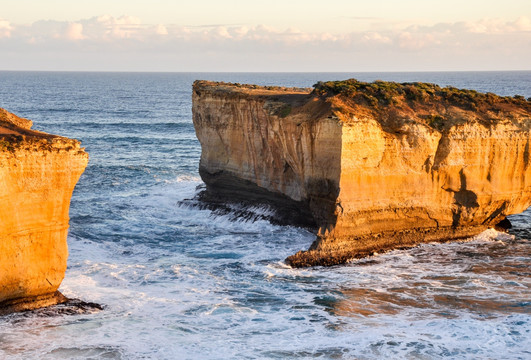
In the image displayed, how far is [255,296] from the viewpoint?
21844 mm

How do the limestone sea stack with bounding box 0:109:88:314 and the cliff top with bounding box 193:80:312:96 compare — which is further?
the cliff top with bounding box 193:80:312:96

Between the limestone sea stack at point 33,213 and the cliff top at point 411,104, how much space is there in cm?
1035

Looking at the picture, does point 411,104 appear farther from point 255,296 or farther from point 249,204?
point 255,296

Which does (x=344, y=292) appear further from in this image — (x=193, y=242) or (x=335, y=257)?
(x=193, y=242)

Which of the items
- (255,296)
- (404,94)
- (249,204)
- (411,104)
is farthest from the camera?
(249,204)

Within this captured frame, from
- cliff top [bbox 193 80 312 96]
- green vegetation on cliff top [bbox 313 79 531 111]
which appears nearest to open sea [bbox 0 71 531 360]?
green vegetation on cliff top [bbox 313 79 531 111]

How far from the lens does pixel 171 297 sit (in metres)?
21.6

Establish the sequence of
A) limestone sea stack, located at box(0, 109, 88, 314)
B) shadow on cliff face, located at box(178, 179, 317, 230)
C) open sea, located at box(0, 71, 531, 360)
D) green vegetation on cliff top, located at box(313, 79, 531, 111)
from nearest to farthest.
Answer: open sea, located at box(0, 71, 531, 360) → limestone sea stack, located at box(0, 109, 88, 314) → green vegetation on cliff top, located at box(313, 79, 531, 111) → shadow on cliff face, located at box(178, 179, 317, 230)

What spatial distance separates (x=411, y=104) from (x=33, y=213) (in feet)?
51.8

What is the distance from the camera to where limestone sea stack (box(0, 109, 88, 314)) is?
62.4 feet

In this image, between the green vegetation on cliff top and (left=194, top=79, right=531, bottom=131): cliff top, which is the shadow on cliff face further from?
the green vegetation on cliff top

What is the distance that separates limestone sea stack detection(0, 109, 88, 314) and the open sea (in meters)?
0.86

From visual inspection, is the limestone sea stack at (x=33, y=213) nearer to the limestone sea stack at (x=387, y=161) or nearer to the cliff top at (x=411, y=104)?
the limestone sea stack at (x=387, y=161)

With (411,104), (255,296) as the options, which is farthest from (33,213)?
(411,104)
